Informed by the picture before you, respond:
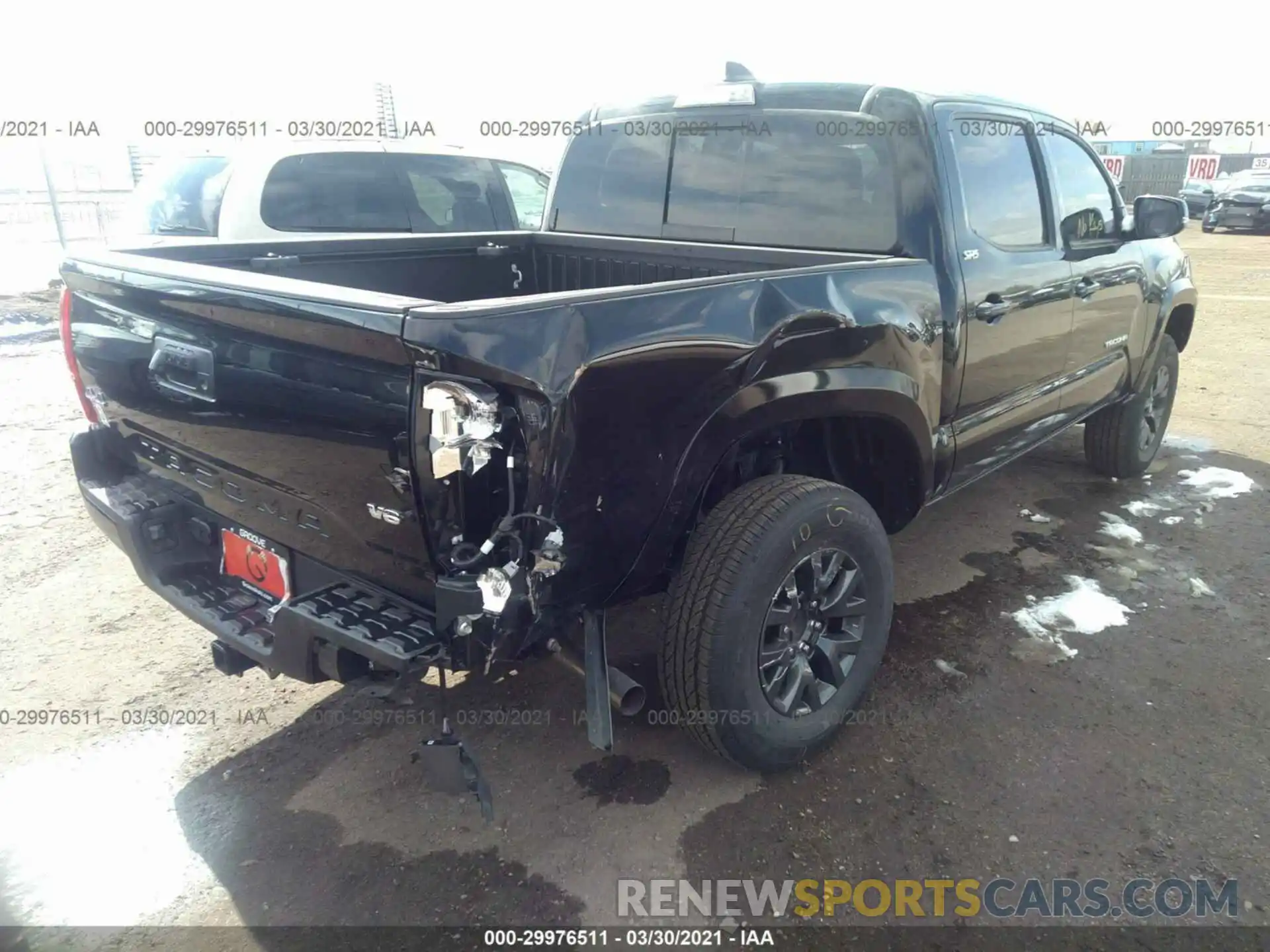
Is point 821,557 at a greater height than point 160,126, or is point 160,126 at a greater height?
point 160,126

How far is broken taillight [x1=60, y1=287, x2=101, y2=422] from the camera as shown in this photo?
2.76 meters

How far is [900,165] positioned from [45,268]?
543 inches

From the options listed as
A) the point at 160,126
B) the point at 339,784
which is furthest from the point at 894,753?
the point at 160,126

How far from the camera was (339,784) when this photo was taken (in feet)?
8.76

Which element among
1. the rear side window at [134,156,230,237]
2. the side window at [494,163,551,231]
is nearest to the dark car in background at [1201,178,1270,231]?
the side window at [494,163,551,231]

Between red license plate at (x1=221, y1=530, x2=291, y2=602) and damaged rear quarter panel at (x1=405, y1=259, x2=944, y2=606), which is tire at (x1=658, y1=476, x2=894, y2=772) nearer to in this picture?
damaged rear quarter panel at (x1=405, y1=259, x2=944, y2=606)

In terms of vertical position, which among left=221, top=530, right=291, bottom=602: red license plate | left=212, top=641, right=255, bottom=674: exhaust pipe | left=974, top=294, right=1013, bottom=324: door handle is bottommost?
left=212, top=641, right=255, bottom=674: exhaust pipe

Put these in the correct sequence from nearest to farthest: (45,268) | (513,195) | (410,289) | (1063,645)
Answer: (1063,645), (410,289), (513,195), (45,268)

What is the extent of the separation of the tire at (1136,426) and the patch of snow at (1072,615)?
4.78 ft

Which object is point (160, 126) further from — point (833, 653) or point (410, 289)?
point (833, 653)

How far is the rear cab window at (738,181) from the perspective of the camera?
3078mm

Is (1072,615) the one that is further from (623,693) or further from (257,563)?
(257,563)

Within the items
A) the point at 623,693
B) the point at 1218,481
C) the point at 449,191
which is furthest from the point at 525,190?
the point at 623,693

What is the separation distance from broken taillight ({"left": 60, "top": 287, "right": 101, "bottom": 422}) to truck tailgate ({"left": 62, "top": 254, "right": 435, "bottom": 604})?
0.29 ft
